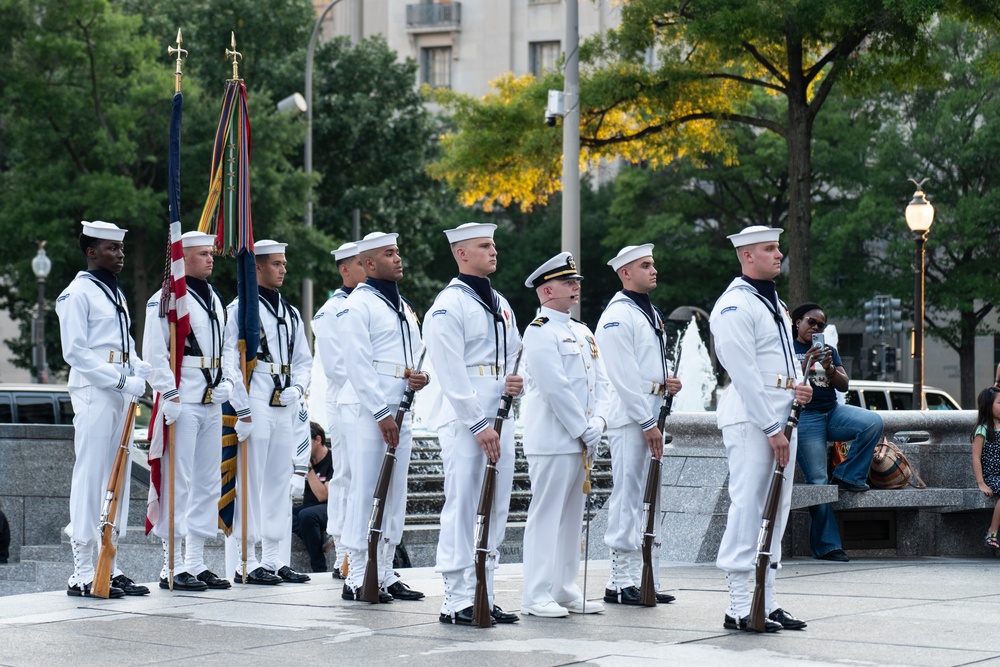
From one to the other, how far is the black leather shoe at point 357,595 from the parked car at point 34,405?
26.2 ft

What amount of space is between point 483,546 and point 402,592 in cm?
147

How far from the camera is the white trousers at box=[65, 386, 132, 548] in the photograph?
961 centimetres

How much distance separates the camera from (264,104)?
32.8 metres

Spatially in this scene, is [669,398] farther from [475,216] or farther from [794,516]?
[475,216]

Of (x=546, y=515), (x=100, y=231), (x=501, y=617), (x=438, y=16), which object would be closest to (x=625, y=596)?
(x=546, y=515)

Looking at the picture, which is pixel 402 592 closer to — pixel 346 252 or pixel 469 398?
pixel 469 398

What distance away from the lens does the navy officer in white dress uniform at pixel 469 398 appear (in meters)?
8.55

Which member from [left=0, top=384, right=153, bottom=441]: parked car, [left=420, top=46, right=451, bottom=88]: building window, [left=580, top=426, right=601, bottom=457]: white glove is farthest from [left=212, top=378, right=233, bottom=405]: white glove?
[left=420, top=46, right=451, bottom=88]: building window

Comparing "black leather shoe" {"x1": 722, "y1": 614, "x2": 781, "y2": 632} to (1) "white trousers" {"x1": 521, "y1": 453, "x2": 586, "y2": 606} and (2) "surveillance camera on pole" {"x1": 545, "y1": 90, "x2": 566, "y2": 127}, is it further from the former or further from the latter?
(2) "surveillance camera on pole" {"x1": 545, "y1": 90, "x2": 566, "y2": 127}

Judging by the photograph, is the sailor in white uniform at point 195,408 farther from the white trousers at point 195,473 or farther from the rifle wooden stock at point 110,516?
the rifle wooden stock at point 110,516

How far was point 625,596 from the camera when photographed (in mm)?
9484

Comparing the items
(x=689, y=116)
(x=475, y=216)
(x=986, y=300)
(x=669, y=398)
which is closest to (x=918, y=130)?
(x=986, y=300)

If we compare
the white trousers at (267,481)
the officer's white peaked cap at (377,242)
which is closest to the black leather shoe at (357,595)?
the white trousers at (267,481)

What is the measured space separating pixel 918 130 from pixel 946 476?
31.8 m
